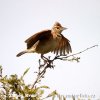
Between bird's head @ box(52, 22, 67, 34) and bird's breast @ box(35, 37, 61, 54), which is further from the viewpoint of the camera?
bird's head @ box(52, 22, 67, 34)

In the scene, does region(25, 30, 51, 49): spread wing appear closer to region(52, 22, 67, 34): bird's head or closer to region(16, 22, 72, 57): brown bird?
region(16, 22, 72, 57): brown bird

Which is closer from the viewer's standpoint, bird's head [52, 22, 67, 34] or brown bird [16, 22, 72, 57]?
brown bird [16, 22, 72, 57]

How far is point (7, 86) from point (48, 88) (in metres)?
0.47

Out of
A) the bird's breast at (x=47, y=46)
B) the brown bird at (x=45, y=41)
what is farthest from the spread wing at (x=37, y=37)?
the bird's breast at (x=47, y=46)

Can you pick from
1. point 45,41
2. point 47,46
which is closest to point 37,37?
point 45,41

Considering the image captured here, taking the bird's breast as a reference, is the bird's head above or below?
above

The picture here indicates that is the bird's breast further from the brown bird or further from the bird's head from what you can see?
the bird's head

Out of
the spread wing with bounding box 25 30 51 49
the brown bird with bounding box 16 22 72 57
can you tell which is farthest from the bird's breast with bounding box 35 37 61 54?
the spread wing with bounding box 25 30 51 49

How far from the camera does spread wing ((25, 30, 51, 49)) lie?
16.0ft

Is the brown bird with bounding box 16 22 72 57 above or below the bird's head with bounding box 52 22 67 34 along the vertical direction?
below

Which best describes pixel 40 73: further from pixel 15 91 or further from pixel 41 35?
pixel 41 35

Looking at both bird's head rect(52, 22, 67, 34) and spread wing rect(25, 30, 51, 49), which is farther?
bird's head rect(52, 22, 67, 34)

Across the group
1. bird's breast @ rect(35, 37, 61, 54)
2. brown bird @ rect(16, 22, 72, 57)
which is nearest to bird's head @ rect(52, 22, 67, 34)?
brown bird @ rect(16, 22, 72, 57)

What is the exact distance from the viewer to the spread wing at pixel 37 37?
4.89m
